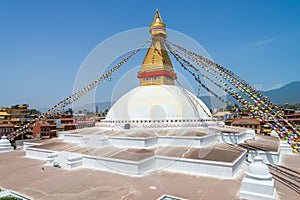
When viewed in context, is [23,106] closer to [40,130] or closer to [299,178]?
[40,130]

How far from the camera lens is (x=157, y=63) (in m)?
17.3

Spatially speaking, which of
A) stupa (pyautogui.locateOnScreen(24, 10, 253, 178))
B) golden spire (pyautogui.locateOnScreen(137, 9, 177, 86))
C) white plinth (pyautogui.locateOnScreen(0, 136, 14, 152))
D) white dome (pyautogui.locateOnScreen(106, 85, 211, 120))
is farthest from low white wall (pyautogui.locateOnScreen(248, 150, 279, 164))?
white plinth (pyautogui.locateOnScreen(0, 136, 14, 152))

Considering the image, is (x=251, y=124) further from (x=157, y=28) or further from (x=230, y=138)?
(x=157, y=28)

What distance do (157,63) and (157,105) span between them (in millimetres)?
4648

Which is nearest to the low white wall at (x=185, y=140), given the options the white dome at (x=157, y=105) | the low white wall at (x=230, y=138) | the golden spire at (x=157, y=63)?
the low white wall at (x=230, y=138)

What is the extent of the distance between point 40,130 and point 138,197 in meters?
32.2

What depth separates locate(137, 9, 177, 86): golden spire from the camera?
16922 millimetres

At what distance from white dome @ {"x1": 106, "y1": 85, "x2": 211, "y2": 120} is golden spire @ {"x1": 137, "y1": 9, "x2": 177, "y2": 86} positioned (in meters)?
0.95

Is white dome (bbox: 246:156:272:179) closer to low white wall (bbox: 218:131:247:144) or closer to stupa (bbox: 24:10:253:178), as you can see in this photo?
stupa (bbox: 24:10:253:178)

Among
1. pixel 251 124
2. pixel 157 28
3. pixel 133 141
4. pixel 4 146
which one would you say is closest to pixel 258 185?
pixel 133 141

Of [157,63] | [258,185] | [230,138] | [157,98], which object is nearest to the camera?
[258,185]

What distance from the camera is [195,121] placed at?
47.3 feet

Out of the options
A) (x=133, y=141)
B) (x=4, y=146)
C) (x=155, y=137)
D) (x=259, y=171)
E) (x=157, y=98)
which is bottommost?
(x=4, y=146)

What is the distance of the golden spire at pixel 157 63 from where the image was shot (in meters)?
16.9
